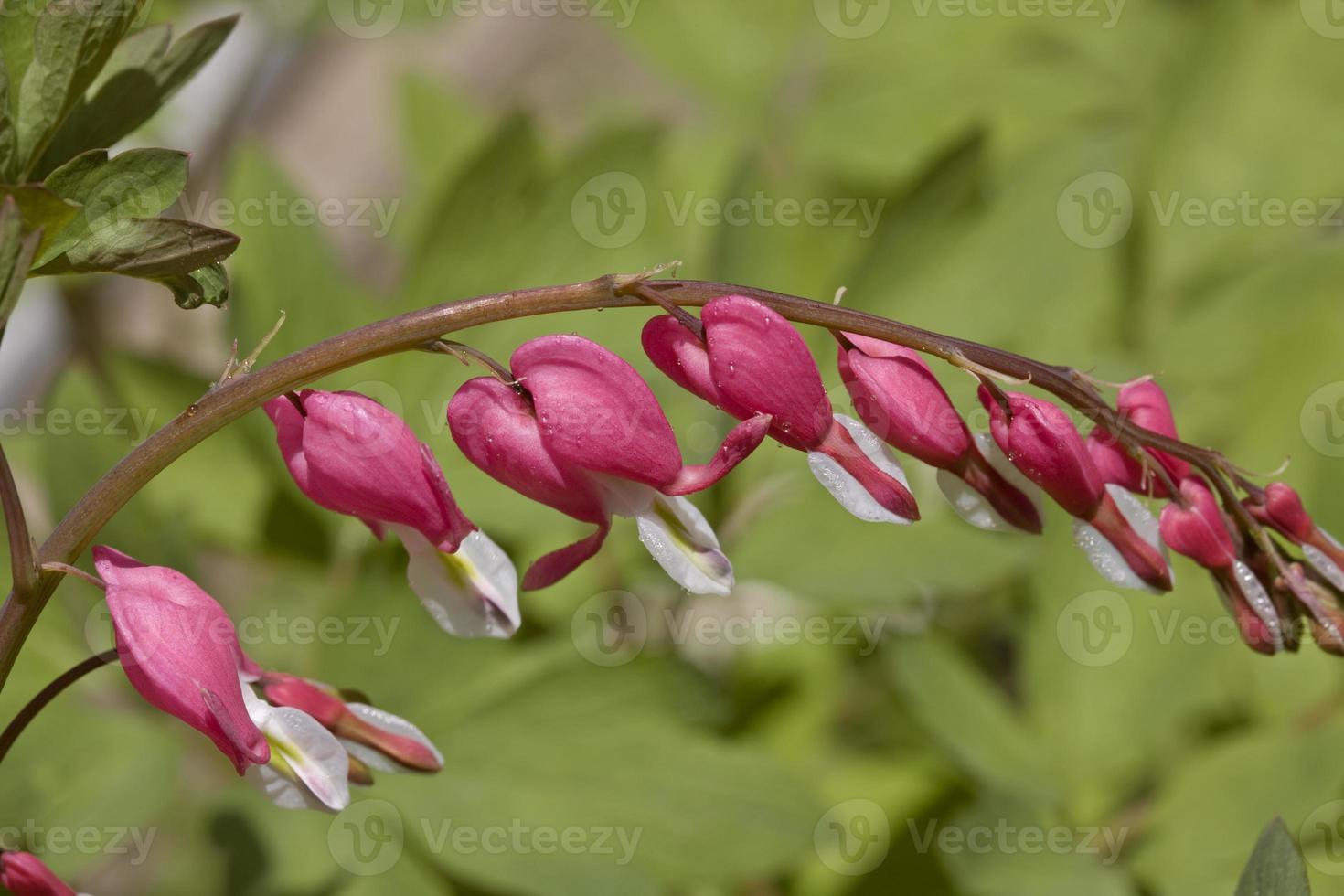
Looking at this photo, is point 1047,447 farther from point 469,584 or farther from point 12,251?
point 12,251

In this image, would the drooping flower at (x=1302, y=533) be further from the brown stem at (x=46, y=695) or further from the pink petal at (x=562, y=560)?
the brown stem at (x=46, y=695)

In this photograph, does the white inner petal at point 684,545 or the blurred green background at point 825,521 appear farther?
the blurred green background at point 825,521

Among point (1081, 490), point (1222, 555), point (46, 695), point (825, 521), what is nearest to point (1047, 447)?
point (1081, 490)

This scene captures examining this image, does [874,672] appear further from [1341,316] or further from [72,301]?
[72,301]

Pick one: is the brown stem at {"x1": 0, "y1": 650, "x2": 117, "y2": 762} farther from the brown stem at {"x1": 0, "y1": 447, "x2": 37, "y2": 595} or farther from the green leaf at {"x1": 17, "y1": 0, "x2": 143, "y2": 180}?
the green leaf at {"x1": 17, "y1": 0, "x2": 143, "y2": 180}

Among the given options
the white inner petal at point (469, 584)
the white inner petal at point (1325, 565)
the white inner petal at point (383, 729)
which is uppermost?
the white inner petal at point (1325, 565)

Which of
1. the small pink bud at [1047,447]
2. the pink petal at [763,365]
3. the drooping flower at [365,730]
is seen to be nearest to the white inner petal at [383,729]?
the drooping flower at [365,730]

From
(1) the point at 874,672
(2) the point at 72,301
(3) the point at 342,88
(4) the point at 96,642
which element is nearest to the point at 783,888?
(1) the point at 874,672
